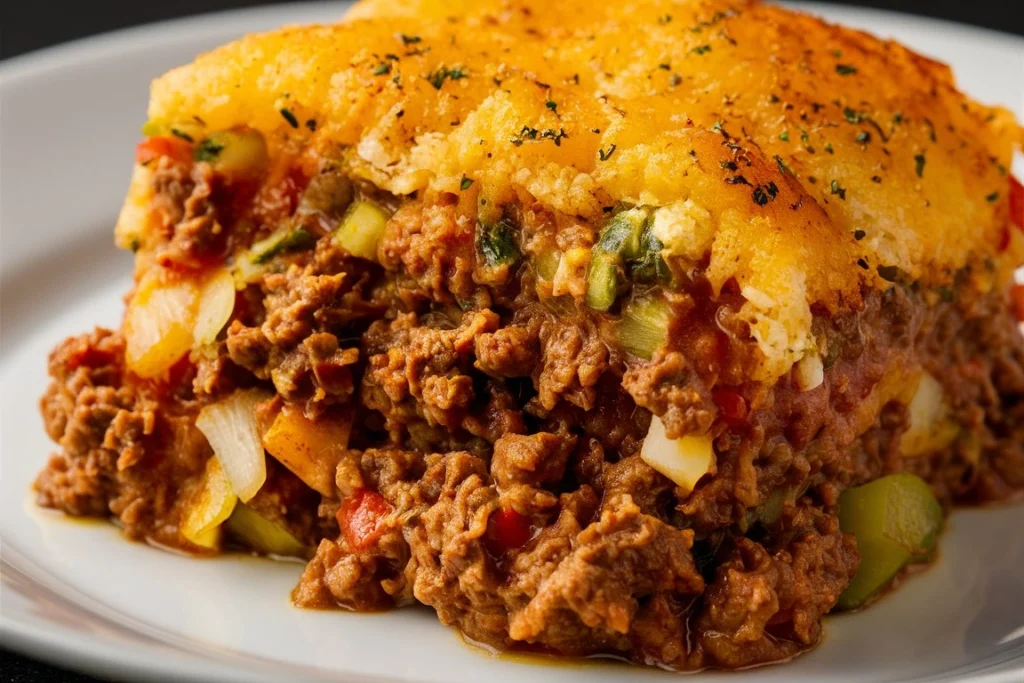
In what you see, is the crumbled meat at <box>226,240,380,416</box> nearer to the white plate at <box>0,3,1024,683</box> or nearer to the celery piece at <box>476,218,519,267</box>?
the celery piece at <box>476,218,519,267</box>

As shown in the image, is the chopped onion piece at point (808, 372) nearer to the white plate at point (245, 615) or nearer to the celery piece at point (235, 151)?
the white plate at point (245, 615)

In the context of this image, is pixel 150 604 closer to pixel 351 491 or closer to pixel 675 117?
pixel 351 491

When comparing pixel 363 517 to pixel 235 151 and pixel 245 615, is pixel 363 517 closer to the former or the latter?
pixel 245 615

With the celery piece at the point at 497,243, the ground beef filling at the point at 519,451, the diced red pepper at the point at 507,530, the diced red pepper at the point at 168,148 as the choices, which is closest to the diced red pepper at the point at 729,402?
the ground beef filling at the point at 519,451

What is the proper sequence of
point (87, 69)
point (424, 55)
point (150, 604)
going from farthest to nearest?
point (87, 69) → point (424, 55) → point (150, 604)

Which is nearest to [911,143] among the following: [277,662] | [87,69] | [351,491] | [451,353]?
[451,353]

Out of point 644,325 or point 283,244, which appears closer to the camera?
point 644,325

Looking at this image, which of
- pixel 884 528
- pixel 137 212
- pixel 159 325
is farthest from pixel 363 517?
pixel 884 528
